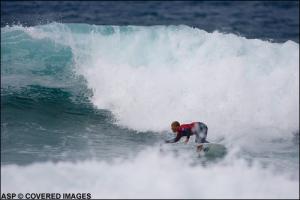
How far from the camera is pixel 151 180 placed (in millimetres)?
7715

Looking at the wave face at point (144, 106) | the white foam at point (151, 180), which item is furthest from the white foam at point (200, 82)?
the white foam at point (151, 180)

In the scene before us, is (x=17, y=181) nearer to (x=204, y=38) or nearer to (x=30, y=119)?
(x=30, y=119)

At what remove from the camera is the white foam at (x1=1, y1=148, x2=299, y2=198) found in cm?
731

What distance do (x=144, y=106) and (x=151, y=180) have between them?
441 cm

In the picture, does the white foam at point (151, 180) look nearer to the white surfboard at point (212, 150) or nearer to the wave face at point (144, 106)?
the wave face at point (144, 106)

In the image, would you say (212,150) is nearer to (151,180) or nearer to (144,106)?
(151,180)

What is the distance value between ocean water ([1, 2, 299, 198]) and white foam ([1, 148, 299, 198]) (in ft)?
0.06

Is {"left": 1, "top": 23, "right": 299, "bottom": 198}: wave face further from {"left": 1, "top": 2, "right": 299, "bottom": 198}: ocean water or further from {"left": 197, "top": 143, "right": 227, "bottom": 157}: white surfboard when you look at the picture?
{"left": 197, "top": 143, "right": 227, "bottom": 157}: white surfboard

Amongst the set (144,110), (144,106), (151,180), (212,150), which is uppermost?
(144,106)

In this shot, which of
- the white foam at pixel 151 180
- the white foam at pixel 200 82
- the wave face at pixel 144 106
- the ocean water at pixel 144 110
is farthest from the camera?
the white foam at pixel 200 82

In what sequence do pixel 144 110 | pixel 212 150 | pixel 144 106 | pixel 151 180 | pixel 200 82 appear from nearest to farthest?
pixel 151 180 → pixel 212 150 → pixel 144 110 → pixel 144 106 → pixel 200 82

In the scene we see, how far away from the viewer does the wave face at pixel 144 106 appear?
7.90m

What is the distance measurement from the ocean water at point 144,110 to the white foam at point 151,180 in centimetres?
2

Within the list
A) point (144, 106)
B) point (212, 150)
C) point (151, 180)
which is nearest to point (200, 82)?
point (144, 106)
